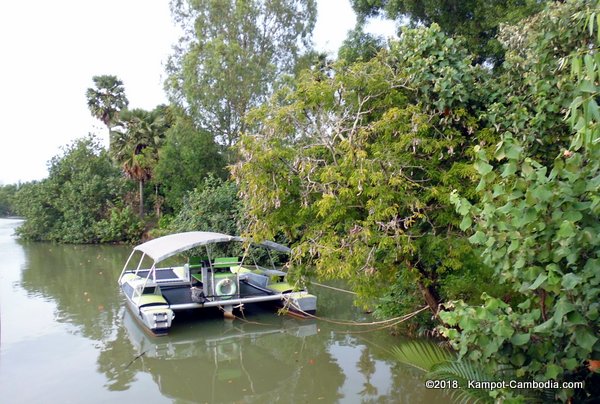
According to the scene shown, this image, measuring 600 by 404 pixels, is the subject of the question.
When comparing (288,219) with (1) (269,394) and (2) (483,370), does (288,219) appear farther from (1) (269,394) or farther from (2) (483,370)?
(2) (483,370)

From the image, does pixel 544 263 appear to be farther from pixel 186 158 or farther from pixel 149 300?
pixel 186 158

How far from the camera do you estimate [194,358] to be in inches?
318

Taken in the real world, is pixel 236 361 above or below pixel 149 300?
below

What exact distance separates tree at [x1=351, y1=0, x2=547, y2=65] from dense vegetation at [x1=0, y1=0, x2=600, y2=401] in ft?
0.16

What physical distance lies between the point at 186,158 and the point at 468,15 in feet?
49.0

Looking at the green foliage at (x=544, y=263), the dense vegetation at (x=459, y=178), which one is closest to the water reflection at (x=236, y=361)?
the dense vegetation at (x=459, y=178)

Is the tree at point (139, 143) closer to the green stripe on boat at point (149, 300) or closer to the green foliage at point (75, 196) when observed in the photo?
the green foliage at point (75, 196)

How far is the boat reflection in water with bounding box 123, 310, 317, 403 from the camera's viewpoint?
6.68m

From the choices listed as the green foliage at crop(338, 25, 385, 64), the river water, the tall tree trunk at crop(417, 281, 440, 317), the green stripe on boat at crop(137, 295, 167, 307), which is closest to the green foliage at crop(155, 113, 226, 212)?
the green foliage at crop(338, 25, 385, 64)

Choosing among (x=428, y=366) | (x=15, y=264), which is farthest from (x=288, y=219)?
(x=15, y=264)

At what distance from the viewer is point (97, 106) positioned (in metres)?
35.0

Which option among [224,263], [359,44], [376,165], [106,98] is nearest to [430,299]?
[376,165]

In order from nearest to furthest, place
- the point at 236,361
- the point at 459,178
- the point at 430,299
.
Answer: the point at 459,178 < the point at 430,299 < the point at 236,361

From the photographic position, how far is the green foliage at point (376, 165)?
6301mm
